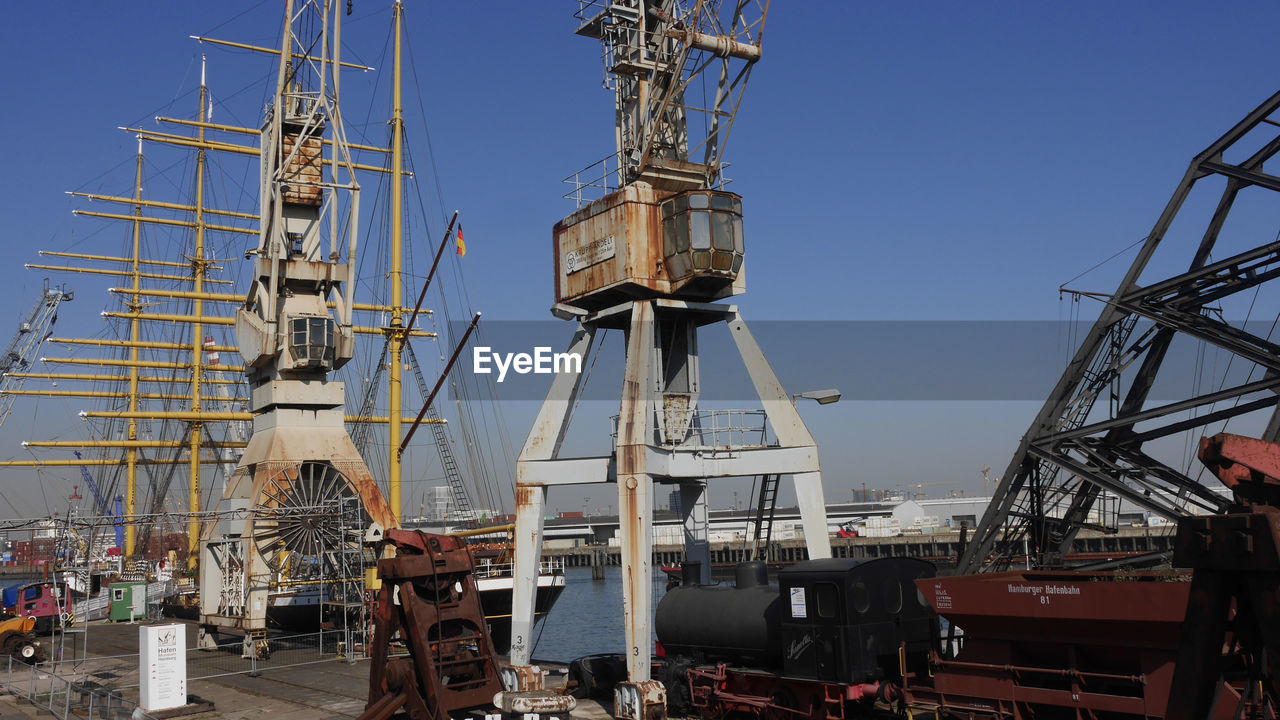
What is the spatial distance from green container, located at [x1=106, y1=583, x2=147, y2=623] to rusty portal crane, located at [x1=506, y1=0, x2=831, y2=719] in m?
42.3

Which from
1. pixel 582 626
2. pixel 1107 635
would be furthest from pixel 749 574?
pixel 582 626

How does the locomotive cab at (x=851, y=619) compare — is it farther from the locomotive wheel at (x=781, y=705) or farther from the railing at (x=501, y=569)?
the railing at (x=501, y=569)

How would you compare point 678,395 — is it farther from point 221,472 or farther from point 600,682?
point 221,472

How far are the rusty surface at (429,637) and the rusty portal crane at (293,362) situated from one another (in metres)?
20.1

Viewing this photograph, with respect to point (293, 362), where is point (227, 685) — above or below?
below

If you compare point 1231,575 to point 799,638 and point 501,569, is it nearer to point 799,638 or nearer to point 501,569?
point 799,638

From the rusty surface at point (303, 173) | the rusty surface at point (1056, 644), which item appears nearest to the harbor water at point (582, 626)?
the rusty surface at point (1056, 644)

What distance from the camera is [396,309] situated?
56312mm

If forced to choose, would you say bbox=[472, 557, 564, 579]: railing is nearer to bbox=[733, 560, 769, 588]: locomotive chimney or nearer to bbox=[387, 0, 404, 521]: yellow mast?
bbox=[387, 0, 404, 521]: yellow mast

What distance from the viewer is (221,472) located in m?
97.4

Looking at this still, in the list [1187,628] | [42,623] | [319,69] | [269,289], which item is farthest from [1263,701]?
[42,623]

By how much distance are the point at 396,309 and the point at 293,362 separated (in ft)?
50.8

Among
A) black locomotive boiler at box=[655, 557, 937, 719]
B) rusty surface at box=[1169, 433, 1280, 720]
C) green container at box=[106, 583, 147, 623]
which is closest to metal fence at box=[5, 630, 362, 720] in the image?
black locomotive boiler at box=[655, 557, 937, 719]

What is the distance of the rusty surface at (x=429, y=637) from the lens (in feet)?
60.8
